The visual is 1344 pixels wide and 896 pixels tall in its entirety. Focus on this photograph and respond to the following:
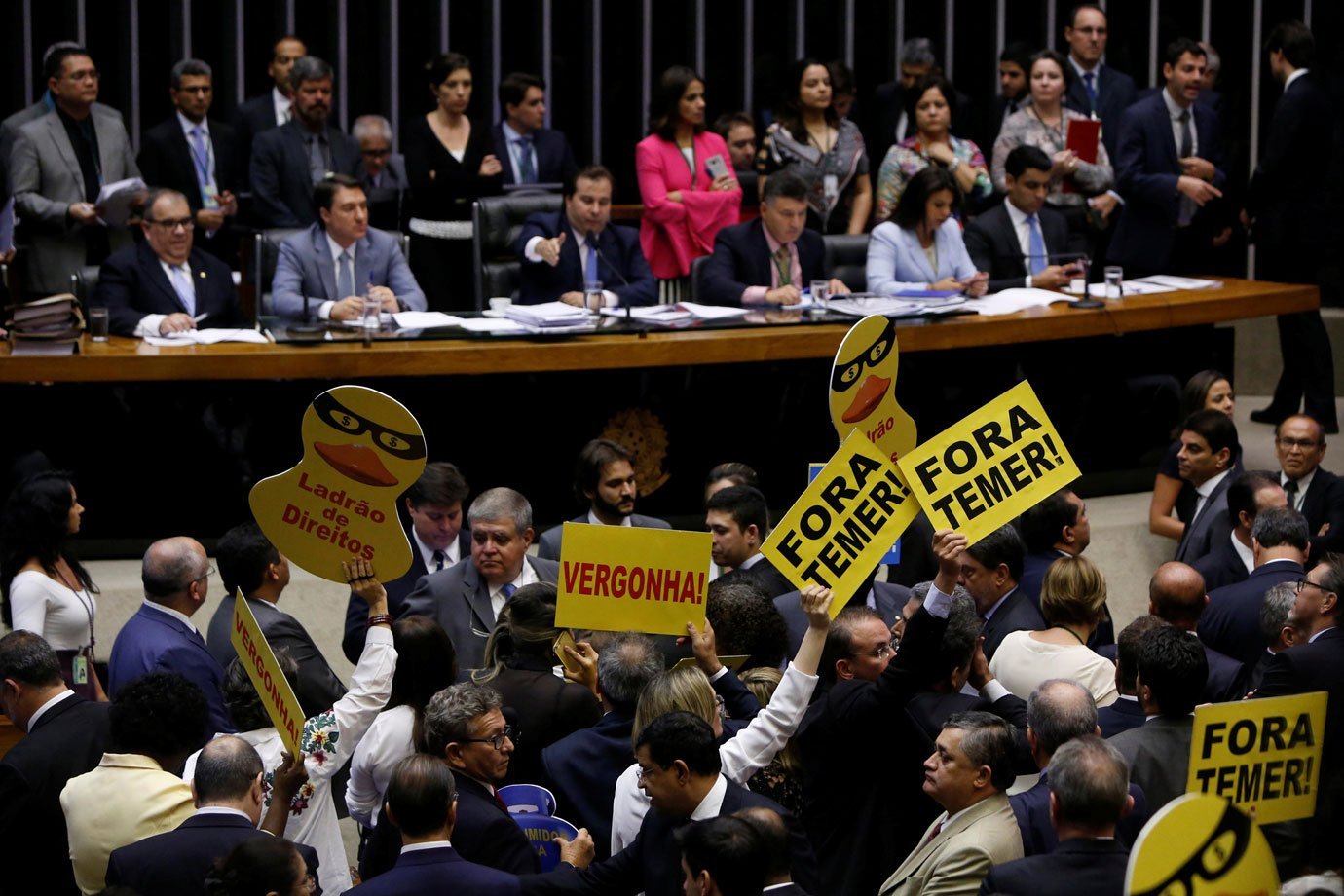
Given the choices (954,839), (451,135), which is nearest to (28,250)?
(451,135)

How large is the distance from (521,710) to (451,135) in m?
5.65

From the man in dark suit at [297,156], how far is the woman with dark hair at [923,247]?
292 centimetres

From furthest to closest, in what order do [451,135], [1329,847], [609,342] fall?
[451,135]
[609,342]
[1329,847]

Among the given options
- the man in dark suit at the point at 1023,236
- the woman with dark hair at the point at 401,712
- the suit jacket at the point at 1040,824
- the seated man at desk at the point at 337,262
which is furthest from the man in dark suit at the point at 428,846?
the man in dark suit at the point at 1023,236

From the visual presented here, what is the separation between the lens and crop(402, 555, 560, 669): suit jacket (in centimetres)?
575

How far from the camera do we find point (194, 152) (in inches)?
396

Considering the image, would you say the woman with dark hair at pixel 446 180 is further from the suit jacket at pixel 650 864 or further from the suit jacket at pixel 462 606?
the suit jacket at pixel 650 864

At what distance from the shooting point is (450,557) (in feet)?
20.8

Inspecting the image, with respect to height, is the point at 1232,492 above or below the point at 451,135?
below

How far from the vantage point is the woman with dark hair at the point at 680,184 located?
9.45m

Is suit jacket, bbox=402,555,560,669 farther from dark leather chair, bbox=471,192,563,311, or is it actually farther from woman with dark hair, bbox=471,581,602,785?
dark leather chair, bbox=471,192,563,311

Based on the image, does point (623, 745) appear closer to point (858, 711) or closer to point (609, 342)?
point (858, 711)

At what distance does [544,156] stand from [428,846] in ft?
22.0

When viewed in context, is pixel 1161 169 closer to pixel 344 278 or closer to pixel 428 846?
pixel 344 278
